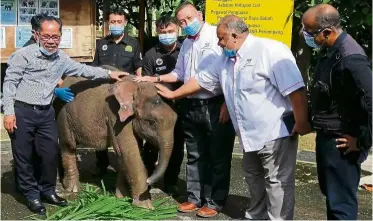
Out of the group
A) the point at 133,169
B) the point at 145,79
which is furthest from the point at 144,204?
the point at 145,79

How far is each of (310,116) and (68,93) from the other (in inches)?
103

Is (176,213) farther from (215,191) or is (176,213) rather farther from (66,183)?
(66,183)

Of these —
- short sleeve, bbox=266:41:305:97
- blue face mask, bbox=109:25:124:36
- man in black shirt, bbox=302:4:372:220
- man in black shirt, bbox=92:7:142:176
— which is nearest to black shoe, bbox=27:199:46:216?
man in black shirt, bbox=92:7:142:176

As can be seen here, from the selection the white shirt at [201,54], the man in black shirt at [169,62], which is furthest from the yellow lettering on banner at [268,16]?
the white shirt at [201,54]

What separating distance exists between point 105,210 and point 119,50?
216cm

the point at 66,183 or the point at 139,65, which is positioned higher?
the point at 139,65

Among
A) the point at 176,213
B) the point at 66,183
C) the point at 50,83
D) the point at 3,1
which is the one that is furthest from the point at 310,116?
the point at 3,1

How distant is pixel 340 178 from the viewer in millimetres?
4027

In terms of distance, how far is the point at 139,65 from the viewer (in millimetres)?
6723

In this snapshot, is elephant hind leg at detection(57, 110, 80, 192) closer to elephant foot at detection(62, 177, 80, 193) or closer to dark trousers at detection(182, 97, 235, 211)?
elephant foot at detection(62, 177, 80, 193)

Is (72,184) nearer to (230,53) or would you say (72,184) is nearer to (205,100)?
(205,100)

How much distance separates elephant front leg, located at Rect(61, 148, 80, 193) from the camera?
6.30 m

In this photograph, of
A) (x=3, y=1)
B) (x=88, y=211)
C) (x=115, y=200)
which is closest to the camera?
(x=88, y=211)

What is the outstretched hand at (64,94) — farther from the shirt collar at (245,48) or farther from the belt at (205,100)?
the shirt collar at (245,48)
